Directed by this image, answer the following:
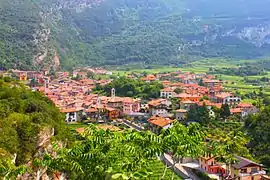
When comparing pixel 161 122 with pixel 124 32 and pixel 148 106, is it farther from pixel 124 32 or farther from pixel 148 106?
pixel 124 32

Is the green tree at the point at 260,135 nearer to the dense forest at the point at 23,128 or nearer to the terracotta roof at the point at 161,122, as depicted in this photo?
the terracotta roof at the point at 161,122

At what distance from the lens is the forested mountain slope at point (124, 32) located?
97.0 metres

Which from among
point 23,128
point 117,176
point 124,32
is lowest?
point 23,128

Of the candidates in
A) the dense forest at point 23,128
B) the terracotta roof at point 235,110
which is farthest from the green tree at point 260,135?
the dense forest at point 23,128

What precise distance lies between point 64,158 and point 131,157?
4.92ft

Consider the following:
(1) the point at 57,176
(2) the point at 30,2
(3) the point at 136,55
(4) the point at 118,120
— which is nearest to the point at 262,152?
(1) the point at 57,176

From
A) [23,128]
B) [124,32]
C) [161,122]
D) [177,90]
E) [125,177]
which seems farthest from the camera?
[124,32]

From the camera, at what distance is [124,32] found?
148 metres

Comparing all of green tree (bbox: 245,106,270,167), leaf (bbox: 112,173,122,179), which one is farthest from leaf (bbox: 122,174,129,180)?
green tree (bbox: 245,106,270,167)

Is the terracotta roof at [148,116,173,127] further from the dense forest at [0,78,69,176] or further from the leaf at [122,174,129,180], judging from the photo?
the leaf at [122,174,129,180]

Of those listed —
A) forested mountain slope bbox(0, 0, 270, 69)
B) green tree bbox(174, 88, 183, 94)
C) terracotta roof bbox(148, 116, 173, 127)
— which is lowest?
terracotta roof bbox(148, 116, 173, 127)

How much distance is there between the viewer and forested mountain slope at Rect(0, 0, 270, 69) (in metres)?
97.0

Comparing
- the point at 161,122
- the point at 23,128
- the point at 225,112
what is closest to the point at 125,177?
the point at 23,128

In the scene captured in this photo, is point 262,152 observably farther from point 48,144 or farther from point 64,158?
point 64,158
